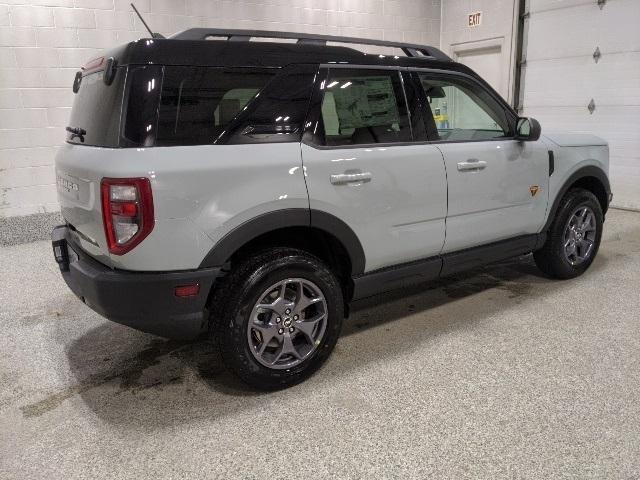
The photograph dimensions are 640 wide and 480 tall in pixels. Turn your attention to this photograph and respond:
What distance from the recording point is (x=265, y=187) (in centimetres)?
226

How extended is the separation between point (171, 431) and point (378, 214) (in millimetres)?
1481

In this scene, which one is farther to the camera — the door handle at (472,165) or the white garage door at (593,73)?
the white garage door at (593,73)

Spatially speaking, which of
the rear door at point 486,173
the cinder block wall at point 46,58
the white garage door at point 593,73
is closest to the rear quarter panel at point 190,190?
the rear door at point 486,173

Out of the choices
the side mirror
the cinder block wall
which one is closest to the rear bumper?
the side mirror

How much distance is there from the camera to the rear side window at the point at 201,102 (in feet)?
6.91

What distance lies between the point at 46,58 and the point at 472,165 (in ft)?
17.2

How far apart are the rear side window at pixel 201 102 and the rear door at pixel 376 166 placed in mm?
376

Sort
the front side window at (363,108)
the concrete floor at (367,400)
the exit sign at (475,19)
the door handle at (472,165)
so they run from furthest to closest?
the exit sign at (475,19)
the door handle at (472,165)
the front side window at (363,108)
the concrete floor at (367,400)

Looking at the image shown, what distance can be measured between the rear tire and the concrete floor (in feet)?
1.07

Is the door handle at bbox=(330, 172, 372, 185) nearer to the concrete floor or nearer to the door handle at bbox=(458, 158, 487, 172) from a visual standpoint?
the door handle at bbox=(458, 158, 487, 172)

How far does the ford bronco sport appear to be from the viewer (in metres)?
2.08

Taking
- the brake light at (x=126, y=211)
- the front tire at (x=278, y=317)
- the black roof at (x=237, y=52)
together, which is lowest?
the front tire at (x=278, y=317)

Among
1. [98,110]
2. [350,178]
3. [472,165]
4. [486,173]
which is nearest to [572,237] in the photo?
[486,173]

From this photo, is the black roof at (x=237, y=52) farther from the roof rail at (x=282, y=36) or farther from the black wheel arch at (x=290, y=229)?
the black wheel arch at (x=290, y=229)
